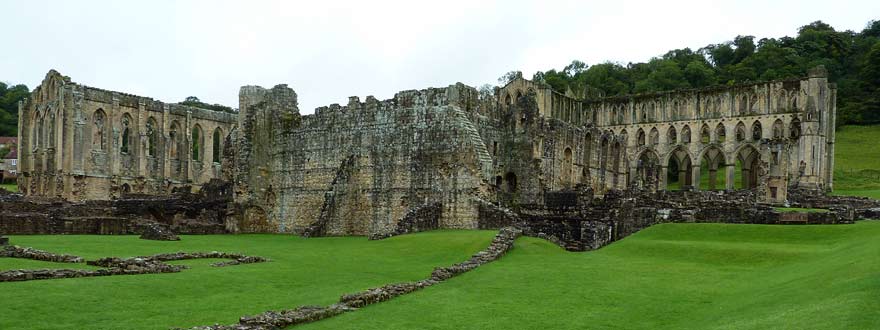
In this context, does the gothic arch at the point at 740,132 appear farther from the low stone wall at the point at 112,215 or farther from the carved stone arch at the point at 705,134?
the low stone wall at the point at 112,215

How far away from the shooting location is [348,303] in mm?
15672

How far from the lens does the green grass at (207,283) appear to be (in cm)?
1384

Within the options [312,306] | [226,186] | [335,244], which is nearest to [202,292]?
[312,306]

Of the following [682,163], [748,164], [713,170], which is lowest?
[713,170]

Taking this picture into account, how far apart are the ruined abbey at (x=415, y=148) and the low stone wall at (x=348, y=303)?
8.61 m

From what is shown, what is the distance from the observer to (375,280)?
64.6 feet

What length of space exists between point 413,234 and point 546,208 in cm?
562

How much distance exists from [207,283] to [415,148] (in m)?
19.7

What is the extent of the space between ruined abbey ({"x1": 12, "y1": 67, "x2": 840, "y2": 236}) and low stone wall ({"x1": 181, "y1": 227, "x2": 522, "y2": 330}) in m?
8.61


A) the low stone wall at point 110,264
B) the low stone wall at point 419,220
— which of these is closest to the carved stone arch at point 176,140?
the low stone wall at point 419,220

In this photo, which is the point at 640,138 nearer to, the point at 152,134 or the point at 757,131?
the point at 757,131

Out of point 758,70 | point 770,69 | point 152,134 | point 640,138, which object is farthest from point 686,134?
point 152,134

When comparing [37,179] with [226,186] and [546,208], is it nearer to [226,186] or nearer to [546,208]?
[226,186]

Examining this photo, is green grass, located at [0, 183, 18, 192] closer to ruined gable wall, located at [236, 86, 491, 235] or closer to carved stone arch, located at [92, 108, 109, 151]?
carved stone arch, located at [92, 108, 109, 151]
